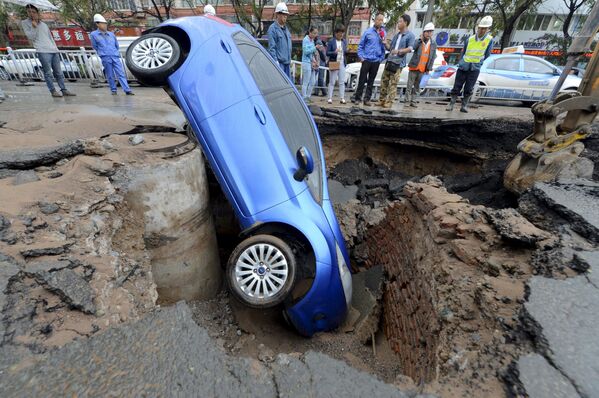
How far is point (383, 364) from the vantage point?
2.91 metres

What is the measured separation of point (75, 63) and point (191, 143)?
1032 centimetres

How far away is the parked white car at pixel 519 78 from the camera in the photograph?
28.8 ft

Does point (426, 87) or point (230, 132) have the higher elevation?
point (230, 132)

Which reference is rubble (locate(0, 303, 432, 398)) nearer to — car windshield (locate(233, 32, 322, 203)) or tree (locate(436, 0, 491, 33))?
car windshield (locate(233, 32, 322, 203))

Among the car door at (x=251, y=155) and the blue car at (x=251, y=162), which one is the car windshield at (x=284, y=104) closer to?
the blue car at (x=251, y=162)

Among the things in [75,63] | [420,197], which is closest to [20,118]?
[420,197]

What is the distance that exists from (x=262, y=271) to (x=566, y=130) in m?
4.44

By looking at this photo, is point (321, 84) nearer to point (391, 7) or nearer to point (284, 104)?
point (284, 104)

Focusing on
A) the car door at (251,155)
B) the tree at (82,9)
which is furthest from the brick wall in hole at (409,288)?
the tree at (82,9)

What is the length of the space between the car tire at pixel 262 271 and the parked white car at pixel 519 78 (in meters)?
8.87

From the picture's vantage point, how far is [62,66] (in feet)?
33.5

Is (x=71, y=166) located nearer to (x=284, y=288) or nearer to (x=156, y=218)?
(x=156, y=218)

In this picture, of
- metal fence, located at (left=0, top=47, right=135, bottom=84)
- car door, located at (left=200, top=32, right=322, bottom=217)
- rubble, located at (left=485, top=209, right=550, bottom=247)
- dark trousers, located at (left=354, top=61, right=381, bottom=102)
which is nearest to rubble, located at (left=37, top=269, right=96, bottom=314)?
car door, located at (left=200, top=32, right=322, bottom=217)

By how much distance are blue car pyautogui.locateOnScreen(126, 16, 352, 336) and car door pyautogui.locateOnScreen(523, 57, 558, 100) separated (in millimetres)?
9719
